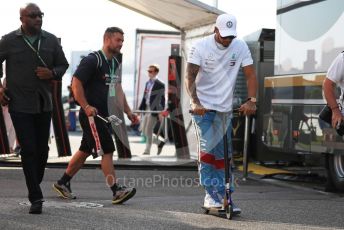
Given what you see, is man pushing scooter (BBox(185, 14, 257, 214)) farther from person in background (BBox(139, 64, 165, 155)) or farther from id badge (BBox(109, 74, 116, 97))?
person in background (BBox(139, 64, 165, 155))

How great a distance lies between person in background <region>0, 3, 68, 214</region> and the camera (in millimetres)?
8016

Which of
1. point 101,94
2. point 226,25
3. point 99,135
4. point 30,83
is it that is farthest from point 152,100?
point 226,25

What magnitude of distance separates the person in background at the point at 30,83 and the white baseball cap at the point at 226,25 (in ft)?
5.53

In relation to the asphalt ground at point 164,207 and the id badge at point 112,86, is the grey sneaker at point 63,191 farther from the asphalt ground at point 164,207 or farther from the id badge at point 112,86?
the id badge at point 112,86

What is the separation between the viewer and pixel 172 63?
15008 millimetres

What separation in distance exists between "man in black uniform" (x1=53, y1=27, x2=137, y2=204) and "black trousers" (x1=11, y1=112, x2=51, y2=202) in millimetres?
563

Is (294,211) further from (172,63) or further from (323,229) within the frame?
(172,63)

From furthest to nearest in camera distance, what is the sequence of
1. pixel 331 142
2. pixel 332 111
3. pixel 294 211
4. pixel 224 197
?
pixel 331 142
pixel 294 211
pixel 224 197
pixel 332 111

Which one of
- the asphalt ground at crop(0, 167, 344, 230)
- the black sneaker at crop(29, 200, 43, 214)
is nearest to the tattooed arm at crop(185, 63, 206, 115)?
the asphalt ground at crop(0, 167, 344, 230)

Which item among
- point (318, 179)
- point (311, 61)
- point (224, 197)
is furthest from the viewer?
point (318, 179)

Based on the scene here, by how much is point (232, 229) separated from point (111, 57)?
8.74 feet

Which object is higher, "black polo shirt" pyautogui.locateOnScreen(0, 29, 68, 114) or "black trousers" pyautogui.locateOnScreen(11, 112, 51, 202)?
"black polo shirt" pyautogui.locateOnScreen(0, 29, 68, 114)

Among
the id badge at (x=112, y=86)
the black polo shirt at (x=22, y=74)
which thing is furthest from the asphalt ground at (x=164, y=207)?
the id badge at (x=112, y=86)

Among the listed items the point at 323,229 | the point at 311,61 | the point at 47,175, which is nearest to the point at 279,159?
the point at 311,61
